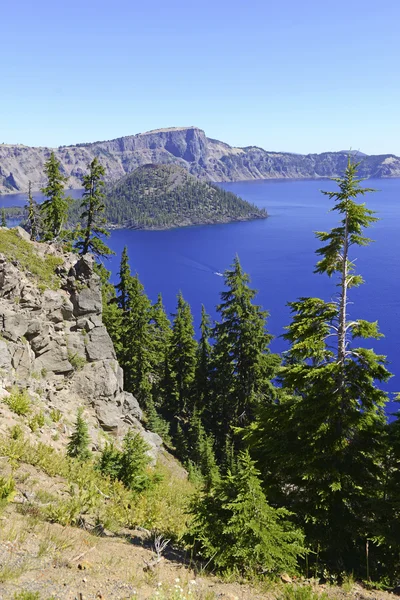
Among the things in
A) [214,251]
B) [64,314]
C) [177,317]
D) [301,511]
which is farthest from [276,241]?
[301,511]

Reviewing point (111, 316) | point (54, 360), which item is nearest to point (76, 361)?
point (54, 360)

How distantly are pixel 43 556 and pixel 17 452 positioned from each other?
518 centimetres

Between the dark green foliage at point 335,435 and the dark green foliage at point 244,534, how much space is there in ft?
6.15

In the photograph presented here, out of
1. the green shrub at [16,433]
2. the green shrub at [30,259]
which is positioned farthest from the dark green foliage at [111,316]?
the green shrub at [16,433]

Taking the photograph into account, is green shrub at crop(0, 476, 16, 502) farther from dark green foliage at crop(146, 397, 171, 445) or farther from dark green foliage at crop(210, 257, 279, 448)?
dark green foliage at crop(146, 397, 171, 445)

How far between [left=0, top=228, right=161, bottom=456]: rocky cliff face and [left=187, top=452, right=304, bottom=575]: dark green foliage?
9071mm

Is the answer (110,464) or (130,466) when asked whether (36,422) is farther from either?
(130,466)

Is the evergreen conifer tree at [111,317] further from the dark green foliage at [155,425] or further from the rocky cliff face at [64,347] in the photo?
the rocky cliff face at [64,347]

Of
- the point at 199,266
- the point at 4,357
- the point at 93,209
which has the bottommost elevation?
the point at 199,266

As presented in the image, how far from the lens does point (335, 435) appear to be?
11.0m

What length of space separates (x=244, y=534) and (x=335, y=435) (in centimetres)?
418

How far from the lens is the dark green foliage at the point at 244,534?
306 inches

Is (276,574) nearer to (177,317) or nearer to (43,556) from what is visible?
(43,556)

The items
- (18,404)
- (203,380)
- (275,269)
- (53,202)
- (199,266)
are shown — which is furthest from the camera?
(199,266)
